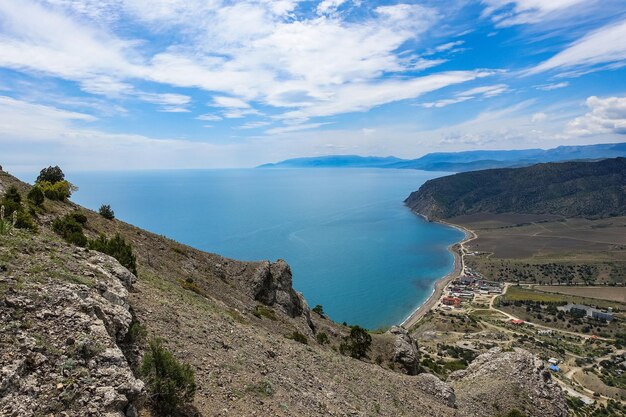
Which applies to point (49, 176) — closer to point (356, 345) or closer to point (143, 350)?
point (143, 350)

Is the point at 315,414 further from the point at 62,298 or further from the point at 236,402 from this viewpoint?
the point at 62,298

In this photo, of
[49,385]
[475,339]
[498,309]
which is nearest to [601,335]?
[498,309]

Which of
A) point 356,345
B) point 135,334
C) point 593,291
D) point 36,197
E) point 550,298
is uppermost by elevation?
point 36,197

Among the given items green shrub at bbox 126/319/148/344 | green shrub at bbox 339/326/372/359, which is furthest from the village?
green shrub at bbox 126/319/148/344

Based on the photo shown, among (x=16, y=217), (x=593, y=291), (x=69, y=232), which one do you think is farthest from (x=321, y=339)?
(x=593, y=291)

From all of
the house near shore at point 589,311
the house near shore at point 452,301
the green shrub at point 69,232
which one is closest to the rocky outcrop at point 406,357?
the green shrub at point 69,232

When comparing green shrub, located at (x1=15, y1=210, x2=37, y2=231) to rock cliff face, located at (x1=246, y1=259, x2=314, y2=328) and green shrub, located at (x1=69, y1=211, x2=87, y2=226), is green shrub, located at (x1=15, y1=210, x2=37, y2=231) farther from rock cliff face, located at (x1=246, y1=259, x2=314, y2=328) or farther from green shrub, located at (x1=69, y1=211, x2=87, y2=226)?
rock cliff face, located at (x1=246, y1=259, x2=314, y2=328)
